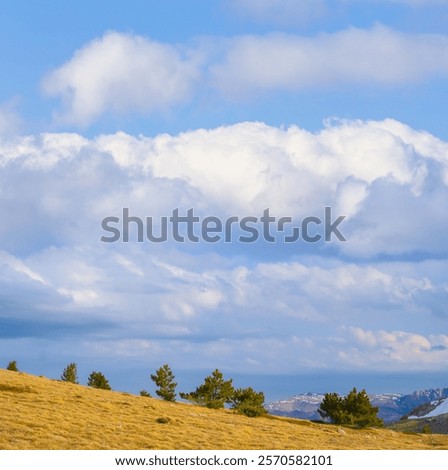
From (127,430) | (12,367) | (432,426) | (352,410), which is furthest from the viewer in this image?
(432,426)

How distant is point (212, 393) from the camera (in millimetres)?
91812

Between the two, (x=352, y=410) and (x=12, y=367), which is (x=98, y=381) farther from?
(x=352, y=410)

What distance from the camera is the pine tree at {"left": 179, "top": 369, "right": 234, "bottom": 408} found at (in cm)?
9094

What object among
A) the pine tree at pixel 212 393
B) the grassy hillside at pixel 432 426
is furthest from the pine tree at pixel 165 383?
the grassy hillside at pixel 432 426

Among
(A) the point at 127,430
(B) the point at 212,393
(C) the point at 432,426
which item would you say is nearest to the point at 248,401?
(B) the point at 212,393

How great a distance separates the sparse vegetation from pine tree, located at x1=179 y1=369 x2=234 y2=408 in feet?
43.3

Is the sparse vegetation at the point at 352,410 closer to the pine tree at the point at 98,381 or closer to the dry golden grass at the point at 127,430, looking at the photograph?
the dry golden grass at the point at 127,430

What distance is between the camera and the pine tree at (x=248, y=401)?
85637mm

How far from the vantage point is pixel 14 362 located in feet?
356

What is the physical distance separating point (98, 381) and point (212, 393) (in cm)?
2157

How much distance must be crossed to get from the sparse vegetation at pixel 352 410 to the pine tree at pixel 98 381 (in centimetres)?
3459
